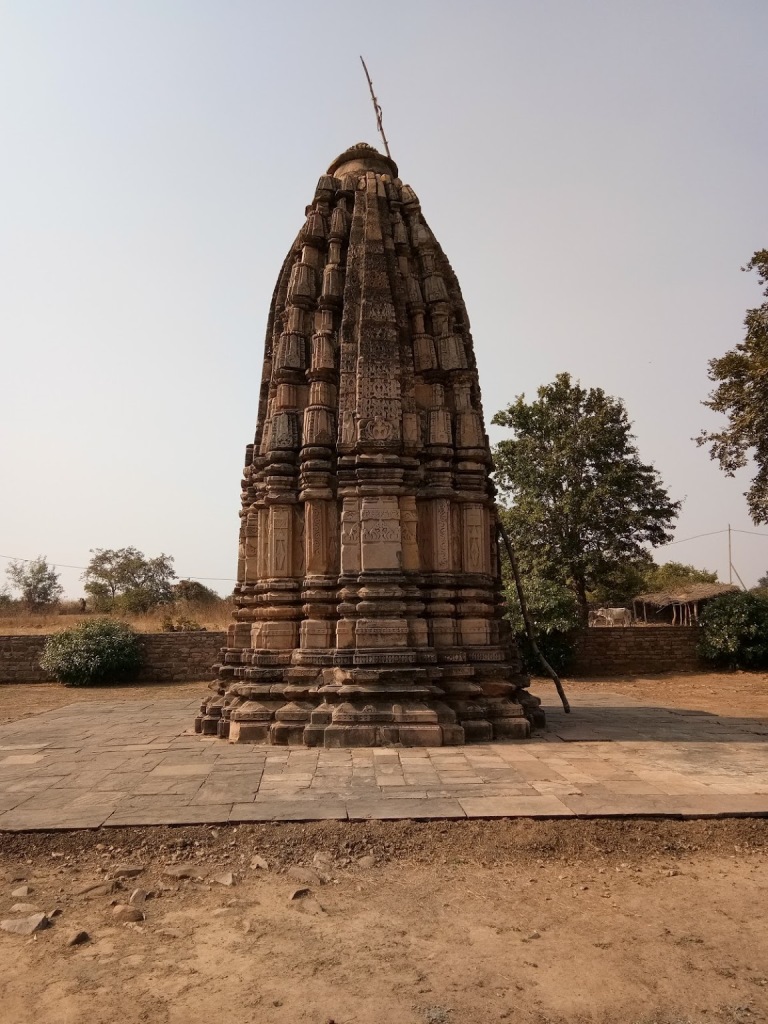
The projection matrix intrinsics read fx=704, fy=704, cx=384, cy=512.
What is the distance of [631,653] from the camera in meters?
19.2

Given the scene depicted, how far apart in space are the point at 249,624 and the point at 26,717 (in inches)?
177

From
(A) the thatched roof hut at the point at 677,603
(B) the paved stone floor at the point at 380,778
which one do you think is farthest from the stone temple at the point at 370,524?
(A) the thatched roof hut at the point at 677,603

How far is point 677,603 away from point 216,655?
20.8 metres

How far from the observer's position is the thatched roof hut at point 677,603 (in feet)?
95.8

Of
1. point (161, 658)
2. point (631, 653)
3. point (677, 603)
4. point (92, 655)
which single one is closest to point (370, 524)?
point (92, 655)

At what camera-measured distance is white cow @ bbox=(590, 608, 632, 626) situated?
3478 cm

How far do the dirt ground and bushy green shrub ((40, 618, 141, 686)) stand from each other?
48.3 ft

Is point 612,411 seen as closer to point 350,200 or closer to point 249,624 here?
point 350,200

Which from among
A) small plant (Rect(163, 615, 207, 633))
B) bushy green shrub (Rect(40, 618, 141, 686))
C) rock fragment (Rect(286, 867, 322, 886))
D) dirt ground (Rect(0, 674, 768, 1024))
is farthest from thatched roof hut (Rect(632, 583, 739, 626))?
rock fragment (Rect(286, 867, 322, 886))

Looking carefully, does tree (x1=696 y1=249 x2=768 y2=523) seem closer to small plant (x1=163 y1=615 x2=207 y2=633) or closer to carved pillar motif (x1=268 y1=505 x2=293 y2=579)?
carved pillar motif (x1=268 y1=505 x2=293 y2=579)

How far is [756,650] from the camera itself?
59.8 ft

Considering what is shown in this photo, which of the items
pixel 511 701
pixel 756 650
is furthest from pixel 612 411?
pixel 511 701

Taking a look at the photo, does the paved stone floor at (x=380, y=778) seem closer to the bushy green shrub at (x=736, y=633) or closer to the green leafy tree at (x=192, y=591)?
the bushy green shrub at (x=736, y=633)

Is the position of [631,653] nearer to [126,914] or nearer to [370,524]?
[370,524]
